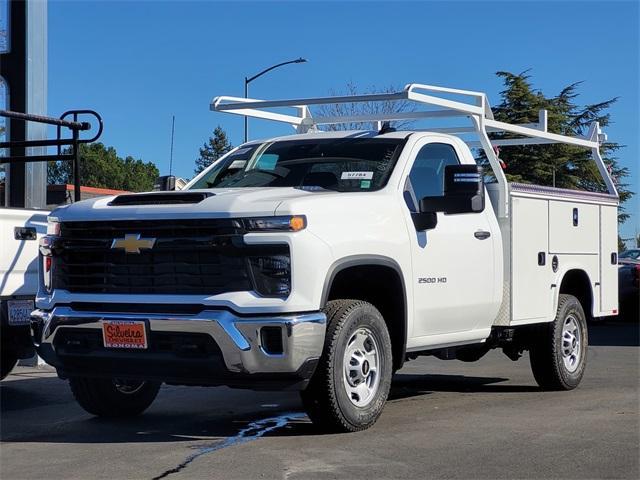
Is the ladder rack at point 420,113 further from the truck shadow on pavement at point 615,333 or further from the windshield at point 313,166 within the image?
the truck shadow on pavement at point 615,333

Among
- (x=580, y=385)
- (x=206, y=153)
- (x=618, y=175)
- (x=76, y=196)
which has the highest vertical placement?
(x=206, y=153)

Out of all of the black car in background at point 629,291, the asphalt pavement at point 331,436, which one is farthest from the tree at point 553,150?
the asphalt pavement at point 331,436

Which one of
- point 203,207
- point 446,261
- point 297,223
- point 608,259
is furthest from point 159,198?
point 608,259

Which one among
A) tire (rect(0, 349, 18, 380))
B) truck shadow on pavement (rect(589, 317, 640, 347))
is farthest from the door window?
truck shadow on pavement (rect(589, 317, 640, 347))

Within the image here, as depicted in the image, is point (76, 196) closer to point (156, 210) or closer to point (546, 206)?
point (156, 210)

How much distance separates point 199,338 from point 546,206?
13.3 ft

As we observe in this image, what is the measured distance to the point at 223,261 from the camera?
608 centimetres

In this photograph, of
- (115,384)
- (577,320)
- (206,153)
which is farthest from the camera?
(206,153)

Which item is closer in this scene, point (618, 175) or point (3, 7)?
point (3, 7)

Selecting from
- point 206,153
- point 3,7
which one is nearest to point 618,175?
point 3,7

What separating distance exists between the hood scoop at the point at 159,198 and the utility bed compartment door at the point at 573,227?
148 inches

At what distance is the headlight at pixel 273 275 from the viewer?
6023mm

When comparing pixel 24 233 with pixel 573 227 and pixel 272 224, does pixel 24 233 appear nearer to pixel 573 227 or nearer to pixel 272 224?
pixel 272 224

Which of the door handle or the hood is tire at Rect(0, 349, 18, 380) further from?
the hood
